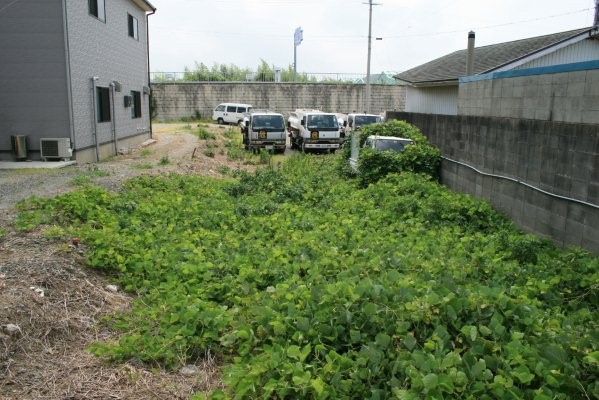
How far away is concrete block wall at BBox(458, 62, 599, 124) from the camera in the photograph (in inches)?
268

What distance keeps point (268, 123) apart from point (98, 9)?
8.36 metres

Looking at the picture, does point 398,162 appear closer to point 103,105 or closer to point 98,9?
point 103,105

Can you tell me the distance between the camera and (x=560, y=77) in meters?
7.55

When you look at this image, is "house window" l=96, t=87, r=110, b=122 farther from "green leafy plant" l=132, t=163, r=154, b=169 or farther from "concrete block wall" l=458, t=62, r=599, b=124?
"concrete block wall" l=458, t=62, r=599, b=124

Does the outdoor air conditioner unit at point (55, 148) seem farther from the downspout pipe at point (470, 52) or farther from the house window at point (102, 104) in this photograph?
the downspout pipe at point (470, 52)

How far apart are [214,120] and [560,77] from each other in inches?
1242

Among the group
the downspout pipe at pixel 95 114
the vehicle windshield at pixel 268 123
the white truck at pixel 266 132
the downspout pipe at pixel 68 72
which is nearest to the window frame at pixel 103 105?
the downspout pipe at pixel 95 114

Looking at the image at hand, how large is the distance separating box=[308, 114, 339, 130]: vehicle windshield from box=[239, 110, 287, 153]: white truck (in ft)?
4.26

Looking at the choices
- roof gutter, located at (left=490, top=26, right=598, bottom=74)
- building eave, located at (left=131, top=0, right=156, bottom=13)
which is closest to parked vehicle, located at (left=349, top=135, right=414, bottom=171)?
roof gutter, located at (left=490, top=26, right=598, bottom=74)

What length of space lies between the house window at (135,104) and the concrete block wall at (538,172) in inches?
589

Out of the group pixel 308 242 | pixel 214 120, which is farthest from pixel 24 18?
pixel 214 120

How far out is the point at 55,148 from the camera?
14.2 meters

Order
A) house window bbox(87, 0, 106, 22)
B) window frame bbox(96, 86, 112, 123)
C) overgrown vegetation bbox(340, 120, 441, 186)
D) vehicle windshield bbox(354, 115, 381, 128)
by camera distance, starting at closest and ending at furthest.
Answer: overgrown vegetation bbox(340, 120, 441, 186)
house window bbox(87, 0, 106, 22)
window frame bbox(96, 86, 112, 123)
vehicle windshield bbox(354, 115, 381, 128)

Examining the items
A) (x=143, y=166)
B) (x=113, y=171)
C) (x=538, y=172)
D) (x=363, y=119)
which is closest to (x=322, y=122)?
(x=363, y=119)
